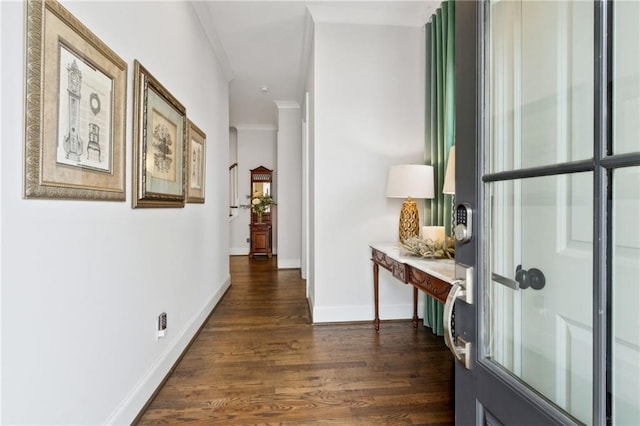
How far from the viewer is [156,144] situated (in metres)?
1.93

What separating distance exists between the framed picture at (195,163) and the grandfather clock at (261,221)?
3.60 m

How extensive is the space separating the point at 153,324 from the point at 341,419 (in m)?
1.17

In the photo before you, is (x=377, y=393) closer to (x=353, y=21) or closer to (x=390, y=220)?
(x=390, y=220)

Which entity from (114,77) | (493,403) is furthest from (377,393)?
(114,77)

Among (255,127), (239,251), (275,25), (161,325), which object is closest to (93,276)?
(161,325)

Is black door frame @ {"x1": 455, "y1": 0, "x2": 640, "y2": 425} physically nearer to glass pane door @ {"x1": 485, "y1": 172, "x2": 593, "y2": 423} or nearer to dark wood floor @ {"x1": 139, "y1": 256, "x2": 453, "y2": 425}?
glass pane door @ {"x1": 485, "y1": 172, "x2": 593, "y2": 423}

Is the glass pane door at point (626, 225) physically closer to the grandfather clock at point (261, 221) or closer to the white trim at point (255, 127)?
the grandfather clock at point (261, 221)

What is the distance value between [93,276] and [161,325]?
78 centimetres

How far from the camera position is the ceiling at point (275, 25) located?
9.06 ft

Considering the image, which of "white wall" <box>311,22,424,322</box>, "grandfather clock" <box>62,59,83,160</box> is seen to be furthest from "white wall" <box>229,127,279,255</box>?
"grandfather clock" <box>62,59,83,160</box>

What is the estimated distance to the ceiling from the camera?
2.76m

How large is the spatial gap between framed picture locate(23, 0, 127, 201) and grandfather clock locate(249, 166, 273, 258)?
504 centimetres

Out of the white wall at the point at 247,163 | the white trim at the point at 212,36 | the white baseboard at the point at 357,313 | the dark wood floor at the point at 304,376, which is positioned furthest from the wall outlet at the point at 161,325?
the white wall at the point at 247,163

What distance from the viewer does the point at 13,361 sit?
2.97 feet
